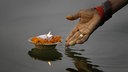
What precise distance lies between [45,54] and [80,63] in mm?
356

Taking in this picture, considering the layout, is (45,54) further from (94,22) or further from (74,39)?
(94,22)

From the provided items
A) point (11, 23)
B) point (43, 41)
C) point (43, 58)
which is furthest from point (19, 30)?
point (43, 58)

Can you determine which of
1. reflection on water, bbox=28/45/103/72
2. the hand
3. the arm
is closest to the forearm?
the arm

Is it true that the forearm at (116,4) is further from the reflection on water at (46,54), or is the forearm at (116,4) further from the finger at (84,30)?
the reflection on water at (46,54)

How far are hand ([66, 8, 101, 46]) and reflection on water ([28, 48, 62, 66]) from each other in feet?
0.56

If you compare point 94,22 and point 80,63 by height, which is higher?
point 94,22

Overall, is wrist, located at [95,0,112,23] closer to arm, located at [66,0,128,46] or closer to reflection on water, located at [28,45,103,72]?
arm, located at [66,0,128,46]

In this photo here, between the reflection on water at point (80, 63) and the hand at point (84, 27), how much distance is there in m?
0.14

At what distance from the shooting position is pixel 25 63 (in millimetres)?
2412

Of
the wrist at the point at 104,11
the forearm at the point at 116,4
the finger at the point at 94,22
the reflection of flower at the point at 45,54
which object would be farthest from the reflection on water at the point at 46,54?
the forearm at the point at 116,4

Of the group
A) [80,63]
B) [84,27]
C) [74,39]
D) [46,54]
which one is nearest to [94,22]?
[84,27]

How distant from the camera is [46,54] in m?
2.62

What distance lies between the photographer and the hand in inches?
93.2

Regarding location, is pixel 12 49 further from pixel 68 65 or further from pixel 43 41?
pixel 68 65
